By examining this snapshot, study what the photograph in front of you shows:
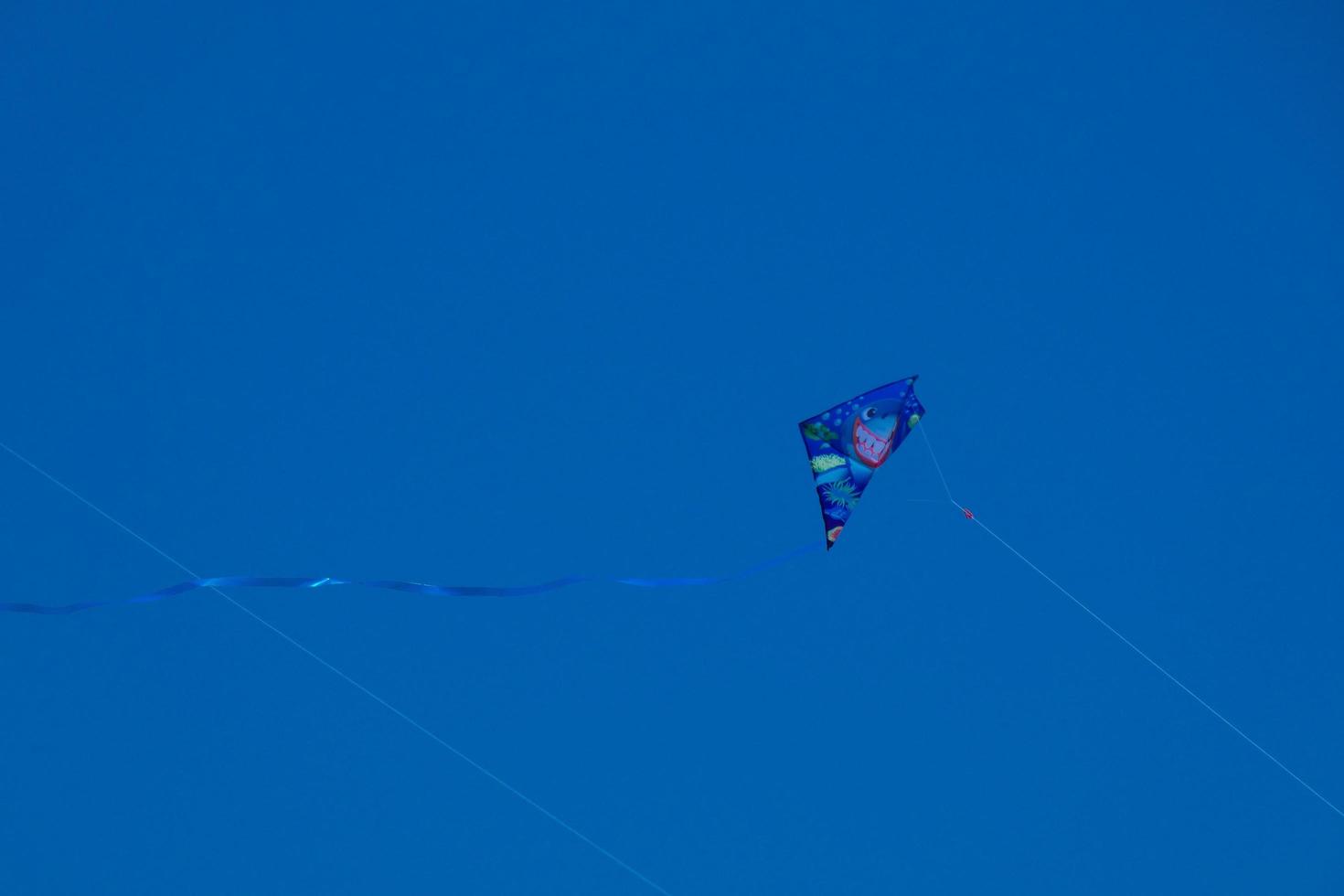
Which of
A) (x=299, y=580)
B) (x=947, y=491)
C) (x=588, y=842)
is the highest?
(x=947, y=491)

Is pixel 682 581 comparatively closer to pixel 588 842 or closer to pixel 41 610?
pixel 588 842

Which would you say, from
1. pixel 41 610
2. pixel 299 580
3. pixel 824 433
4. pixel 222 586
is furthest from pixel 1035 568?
pixel 41 610

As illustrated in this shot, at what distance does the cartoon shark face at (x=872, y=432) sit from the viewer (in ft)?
15.9

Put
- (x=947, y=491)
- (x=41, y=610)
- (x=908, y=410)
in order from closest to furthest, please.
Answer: (x=41, y=610) → (x=908, y=410) → (x=947, y=491)

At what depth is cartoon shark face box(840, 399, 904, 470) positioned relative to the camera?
15.9 ft

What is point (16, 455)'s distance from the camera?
5289 millimetres

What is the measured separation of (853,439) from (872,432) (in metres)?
0.09

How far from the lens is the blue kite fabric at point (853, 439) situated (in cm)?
482

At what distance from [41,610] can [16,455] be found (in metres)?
1.11

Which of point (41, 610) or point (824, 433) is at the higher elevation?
point (824, 433)

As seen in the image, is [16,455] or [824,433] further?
[16,455]

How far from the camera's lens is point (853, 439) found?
486 cm

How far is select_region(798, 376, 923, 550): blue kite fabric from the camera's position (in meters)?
4.82

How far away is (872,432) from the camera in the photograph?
192 inches
